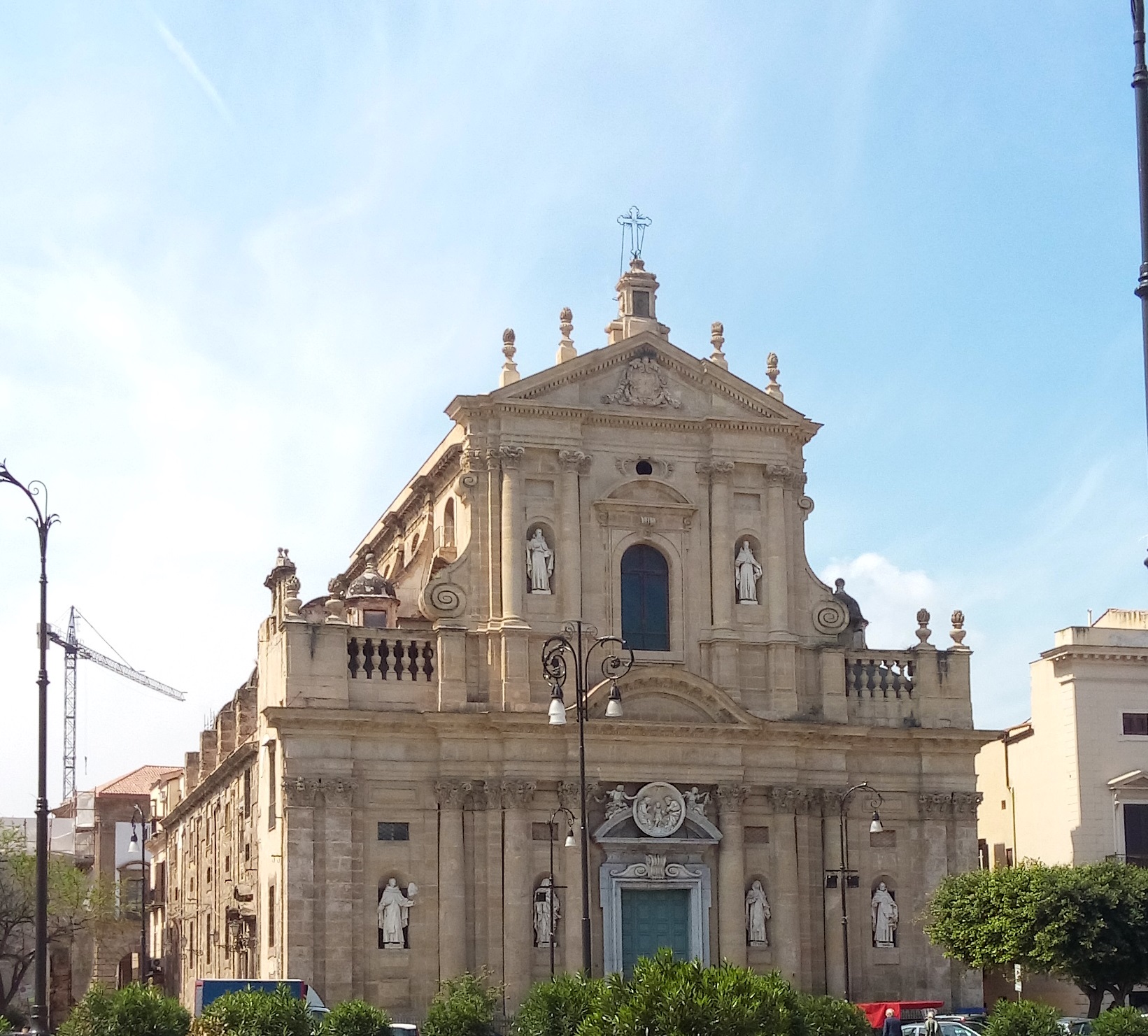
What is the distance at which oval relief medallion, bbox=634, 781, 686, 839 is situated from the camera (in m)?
50.6

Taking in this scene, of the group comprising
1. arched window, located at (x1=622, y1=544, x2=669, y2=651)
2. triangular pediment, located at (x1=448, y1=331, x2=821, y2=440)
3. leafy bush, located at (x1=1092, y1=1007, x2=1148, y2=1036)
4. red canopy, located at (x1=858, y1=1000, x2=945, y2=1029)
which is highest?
triangular pediment, located at (x1=448, y1=331, x2=821, y2=440)

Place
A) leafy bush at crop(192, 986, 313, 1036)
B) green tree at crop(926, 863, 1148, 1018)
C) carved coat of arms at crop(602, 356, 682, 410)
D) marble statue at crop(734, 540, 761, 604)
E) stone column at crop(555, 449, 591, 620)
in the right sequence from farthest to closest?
1. carved coat of arms at crop(602, 356, 682, 410)
2. marble statue at crop(734, 540, 761, 604)
3. stone column at crop(555, 449, 591, 620)
4. green tree at crop(926, 863, 1148, 1018)
5. leafy bush at crop(192, 986, 313, 1036)

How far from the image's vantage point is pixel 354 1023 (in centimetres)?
3597

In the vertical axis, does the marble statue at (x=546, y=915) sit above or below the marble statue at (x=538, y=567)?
below

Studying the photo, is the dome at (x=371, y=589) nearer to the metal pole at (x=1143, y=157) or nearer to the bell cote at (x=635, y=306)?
the bell cote at (x=635, y=306)

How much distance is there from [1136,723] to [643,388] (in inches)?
719

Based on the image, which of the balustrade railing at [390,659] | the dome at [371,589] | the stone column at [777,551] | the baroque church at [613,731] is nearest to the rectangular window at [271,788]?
the baroque church at [613,731]

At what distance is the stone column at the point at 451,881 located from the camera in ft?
160

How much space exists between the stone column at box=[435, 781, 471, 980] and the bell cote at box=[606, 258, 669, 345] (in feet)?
43.2

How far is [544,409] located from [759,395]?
19.4 feet

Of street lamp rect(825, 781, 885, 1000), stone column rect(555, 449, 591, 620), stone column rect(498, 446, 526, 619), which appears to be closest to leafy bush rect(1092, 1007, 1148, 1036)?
street lamp rect(825, 781, 885, 1000)

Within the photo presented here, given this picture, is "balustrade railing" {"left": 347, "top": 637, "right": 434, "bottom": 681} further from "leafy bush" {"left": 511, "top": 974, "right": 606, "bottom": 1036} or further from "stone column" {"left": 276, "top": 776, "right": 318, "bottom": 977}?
"leafy bush" {"left": 511, "top": 974, "right": 606, "bottom": 1036}

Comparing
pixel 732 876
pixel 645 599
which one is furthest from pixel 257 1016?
pixel 645 599

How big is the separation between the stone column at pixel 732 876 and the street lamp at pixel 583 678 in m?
4.16
